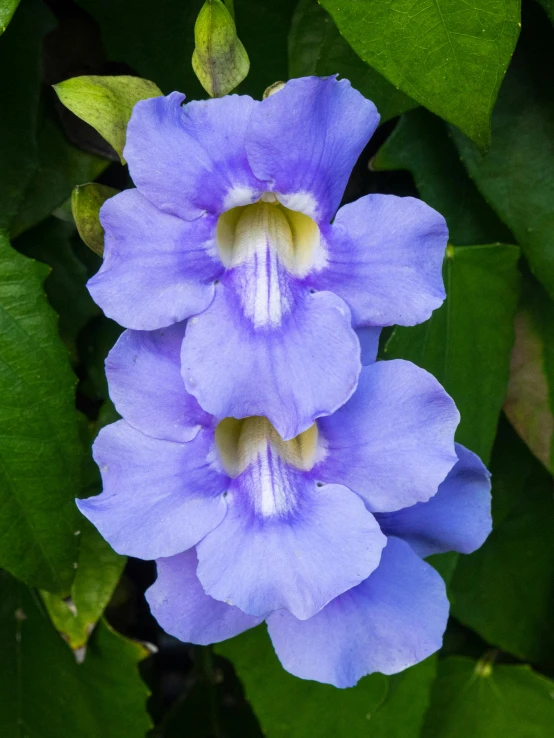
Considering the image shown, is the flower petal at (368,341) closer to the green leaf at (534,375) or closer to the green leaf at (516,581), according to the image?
the green leaf at (534,375)

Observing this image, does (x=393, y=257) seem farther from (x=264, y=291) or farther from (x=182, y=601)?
(x=182, y=601)

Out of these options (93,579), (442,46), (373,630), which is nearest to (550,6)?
(442,46)

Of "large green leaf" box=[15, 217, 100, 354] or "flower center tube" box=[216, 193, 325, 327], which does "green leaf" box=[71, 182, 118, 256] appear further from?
"large green leaf" box=[15, 217, 100, 354]

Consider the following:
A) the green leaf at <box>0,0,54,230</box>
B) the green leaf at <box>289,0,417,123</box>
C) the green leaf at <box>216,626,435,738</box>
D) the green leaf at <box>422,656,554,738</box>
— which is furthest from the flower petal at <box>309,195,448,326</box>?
the green leaf at <box>422,656,554,738</box>

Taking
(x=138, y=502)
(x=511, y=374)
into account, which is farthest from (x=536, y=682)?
(x=138, y=502)

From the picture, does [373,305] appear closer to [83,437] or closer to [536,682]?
[83,437]
